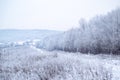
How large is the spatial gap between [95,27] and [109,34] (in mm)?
7051

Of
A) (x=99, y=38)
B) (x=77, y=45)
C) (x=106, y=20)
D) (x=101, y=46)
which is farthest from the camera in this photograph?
(x=77, y=45)

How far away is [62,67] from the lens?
866 cm

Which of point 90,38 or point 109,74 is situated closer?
point 109,74

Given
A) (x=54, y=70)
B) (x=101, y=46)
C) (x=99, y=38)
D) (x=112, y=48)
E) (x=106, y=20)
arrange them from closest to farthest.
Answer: (x=54, y=70) < (x=112, y=48) < (x=101, y=46) < (x=99, y=38) < (x=106, y=20)

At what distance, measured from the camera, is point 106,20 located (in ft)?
109

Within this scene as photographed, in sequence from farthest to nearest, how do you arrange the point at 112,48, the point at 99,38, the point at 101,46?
the point at 99,38
the point at 101,46
the point at 112,48

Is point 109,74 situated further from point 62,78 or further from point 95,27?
point 95,27

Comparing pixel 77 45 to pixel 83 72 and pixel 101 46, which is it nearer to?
pixel 101 46

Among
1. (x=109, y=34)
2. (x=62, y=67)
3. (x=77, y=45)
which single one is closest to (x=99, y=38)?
(x=109, y=34)

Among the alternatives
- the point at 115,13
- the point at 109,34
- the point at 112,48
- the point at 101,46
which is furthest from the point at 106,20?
the point at 112,48

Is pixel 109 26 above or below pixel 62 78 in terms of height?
above

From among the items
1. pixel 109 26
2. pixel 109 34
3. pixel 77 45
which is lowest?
pixel 77 45

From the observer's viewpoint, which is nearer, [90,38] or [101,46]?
[101,46]

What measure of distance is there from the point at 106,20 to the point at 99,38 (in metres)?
6.45
